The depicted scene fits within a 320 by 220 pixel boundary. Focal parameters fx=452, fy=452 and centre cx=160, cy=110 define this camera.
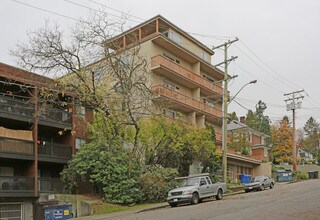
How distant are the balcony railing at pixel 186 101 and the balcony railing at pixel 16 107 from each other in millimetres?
11592

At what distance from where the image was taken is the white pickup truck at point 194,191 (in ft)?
86.9

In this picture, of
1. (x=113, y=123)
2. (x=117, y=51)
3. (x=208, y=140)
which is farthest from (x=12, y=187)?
(x=208, y=140)

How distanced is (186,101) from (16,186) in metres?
21.7

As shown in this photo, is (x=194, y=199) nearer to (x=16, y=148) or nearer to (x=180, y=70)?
(x=16, y=148)

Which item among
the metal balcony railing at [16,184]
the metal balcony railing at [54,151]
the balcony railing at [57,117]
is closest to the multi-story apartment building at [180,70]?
the balcony railing at [57,117]

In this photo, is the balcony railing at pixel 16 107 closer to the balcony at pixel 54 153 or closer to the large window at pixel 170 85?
the balcony at pixel 54 153

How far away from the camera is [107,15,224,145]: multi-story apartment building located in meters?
43.8

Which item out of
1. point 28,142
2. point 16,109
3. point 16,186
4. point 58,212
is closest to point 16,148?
point 28,142

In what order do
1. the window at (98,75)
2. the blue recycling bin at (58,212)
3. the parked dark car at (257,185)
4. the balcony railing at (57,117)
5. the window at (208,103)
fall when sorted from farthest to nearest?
the window at (208,103) → the parked dark car at (257,185) → the balcony railing at (57,117) → the window at (98,75) → the blue recycling bin at (58,212)

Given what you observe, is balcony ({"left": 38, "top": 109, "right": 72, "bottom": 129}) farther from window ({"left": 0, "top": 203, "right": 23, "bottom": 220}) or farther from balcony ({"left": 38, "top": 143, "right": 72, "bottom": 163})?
window ({"left": 0, "top": 203, "right": 23, "bottom": 220})

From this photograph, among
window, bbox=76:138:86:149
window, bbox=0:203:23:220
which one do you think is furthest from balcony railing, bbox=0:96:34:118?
window, bbox=0:203:23:220

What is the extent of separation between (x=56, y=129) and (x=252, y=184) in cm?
1699

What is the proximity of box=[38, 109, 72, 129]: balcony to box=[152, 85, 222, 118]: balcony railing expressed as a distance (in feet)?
27.0

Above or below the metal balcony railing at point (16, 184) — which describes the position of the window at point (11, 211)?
below
